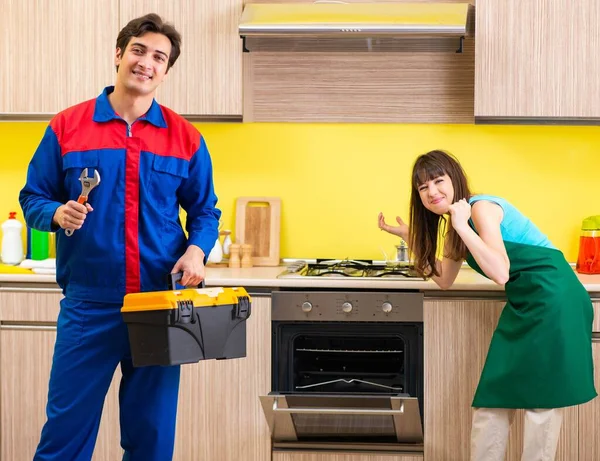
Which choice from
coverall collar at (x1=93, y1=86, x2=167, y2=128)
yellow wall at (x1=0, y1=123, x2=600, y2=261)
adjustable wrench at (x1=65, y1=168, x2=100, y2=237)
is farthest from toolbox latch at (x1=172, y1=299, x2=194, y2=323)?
yellow wall at (x1=0, y1=123, x2=600, y2=261)

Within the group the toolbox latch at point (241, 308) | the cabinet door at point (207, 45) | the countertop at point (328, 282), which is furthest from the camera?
the cabinet door at point (207, 45)

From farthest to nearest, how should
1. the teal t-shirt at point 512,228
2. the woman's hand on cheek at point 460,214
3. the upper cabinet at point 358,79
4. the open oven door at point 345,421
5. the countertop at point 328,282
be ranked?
the upper cabinet at point 358,79, the countertop at point 328,282, the open oven door at point 345,421, the teal t-shirt at point 512,228, the woman's hand on cheek at point 460,214

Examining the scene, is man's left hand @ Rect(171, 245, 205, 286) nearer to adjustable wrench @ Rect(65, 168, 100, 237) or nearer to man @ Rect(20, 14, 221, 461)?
man @ Rect(20, 14, 221, 461)

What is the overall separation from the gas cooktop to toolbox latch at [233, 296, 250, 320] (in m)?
0.91

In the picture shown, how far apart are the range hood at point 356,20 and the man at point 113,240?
0.89 m

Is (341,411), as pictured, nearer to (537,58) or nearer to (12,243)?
(537,58)

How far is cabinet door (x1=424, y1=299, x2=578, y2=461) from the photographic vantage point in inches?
116

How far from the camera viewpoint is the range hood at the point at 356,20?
9.86 feet

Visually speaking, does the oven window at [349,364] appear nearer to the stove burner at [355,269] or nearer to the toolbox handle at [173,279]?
the stove burner at [355,269]

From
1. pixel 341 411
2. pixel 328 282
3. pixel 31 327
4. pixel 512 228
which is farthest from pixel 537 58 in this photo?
pixel 31 327

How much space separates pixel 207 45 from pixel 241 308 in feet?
4.74

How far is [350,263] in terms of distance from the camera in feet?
11.0

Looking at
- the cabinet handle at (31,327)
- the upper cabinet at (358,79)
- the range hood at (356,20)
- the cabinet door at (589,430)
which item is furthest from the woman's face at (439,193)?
the cabinet handle at (31,327)

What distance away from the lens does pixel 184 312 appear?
197 centimetres
